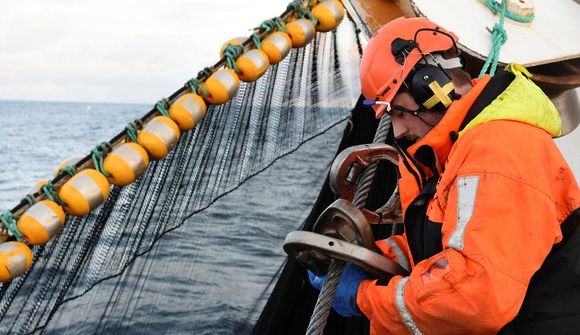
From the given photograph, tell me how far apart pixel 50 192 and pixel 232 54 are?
1902 millimetres

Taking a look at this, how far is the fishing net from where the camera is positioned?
4457 mm

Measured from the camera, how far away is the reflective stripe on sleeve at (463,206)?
6.66ft

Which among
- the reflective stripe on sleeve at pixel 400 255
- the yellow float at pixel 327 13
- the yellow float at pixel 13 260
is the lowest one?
the reflective stripe on sleeve at pixel 400 255

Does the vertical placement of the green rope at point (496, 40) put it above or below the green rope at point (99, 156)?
below

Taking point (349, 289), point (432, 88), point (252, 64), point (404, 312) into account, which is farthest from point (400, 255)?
point (252, 64)

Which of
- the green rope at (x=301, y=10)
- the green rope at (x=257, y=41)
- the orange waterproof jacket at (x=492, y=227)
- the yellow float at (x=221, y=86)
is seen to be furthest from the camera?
the green rope at (x=301, y=10)

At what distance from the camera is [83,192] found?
4211 millimetres

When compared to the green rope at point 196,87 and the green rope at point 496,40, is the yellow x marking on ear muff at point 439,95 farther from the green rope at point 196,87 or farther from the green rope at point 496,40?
the green rope at point 196,87

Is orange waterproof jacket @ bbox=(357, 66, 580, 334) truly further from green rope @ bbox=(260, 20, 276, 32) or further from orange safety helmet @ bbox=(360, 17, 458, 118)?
green rope @ bbox=(260, 20, 276, 32)

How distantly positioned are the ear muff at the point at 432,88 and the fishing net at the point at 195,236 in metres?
2.70

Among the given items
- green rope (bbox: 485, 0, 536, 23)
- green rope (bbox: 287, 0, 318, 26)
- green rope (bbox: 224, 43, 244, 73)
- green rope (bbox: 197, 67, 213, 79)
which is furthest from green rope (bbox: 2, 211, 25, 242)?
green rope (bbox: 485, 0, 536, 23)

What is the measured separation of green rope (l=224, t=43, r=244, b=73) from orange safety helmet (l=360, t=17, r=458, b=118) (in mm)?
2809

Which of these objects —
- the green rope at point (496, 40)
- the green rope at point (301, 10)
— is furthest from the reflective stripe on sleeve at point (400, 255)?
the green rope at point (301, 10)

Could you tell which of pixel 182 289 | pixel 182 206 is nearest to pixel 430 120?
pixel 182 206
